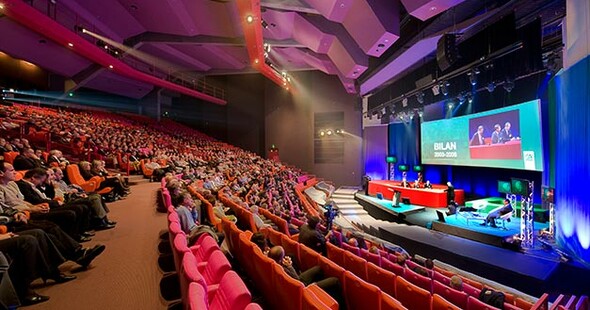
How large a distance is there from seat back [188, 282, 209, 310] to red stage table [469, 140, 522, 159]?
25.5 ft

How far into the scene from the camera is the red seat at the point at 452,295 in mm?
2623

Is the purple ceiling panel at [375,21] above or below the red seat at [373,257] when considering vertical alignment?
above

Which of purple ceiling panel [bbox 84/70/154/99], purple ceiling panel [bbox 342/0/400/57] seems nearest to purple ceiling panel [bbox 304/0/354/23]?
purple ceiling panel [bbox 342/0/400/57]

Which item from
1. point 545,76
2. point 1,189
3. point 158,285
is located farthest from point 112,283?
point 545,76

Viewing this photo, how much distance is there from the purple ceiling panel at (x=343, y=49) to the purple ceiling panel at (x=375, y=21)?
1094 millimetres

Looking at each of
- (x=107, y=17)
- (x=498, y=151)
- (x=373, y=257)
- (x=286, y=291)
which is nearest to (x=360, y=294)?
(x=286, y=291)

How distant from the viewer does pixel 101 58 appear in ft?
30.8

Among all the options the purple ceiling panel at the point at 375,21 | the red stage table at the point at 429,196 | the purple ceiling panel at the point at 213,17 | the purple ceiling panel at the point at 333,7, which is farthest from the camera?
the red stage table at the point at 429,196

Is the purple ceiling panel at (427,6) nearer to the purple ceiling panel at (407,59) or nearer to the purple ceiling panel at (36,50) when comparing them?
the purple ceiling panel at (407,59)

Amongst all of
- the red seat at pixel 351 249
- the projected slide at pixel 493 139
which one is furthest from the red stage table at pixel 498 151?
the red seat at pixel 351 249

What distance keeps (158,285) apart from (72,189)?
283cm

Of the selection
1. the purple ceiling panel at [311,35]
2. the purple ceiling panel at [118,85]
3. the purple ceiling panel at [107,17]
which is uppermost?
the purple ceiling panel at [107,17]

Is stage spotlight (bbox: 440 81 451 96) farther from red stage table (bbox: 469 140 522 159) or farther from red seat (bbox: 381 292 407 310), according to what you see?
red seat (bbox: 381 292 407 310)

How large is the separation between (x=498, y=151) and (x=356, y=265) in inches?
A: 254
